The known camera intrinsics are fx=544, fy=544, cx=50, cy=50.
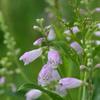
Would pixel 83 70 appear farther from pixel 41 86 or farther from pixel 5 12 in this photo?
pixel 5 12

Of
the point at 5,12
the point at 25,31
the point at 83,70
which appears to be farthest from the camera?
the point at 25,31

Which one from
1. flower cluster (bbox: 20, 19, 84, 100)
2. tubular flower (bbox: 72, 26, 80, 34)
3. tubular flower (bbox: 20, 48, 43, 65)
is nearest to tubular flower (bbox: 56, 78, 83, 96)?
flower cluster (bbox: 20, 19, 84, 100)

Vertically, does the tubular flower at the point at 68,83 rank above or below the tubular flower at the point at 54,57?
below

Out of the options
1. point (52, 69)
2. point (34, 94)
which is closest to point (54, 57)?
point (52, 69)

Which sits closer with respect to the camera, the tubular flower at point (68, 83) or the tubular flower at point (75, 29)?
the tubular flower at point (68, 83)

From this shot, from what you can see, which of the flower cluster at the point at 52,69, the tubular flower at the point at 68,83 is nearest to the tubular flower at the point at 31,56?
the flower cluster at the point at 52,69

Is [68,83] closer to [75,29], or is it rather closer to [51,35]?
[51,35]

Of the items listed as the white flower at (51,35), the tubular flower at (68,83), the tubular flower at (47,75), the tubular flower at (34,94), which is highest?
the white flower at (51,35)

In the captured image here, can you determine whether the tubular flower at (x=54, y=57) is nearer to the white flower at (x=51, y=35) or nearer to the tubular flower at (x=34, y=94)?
the white flower at (x=51, y=35)

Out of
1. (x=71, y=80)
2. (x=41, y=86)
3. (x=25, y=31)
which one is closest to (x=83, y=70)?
(x=71, y=80)
